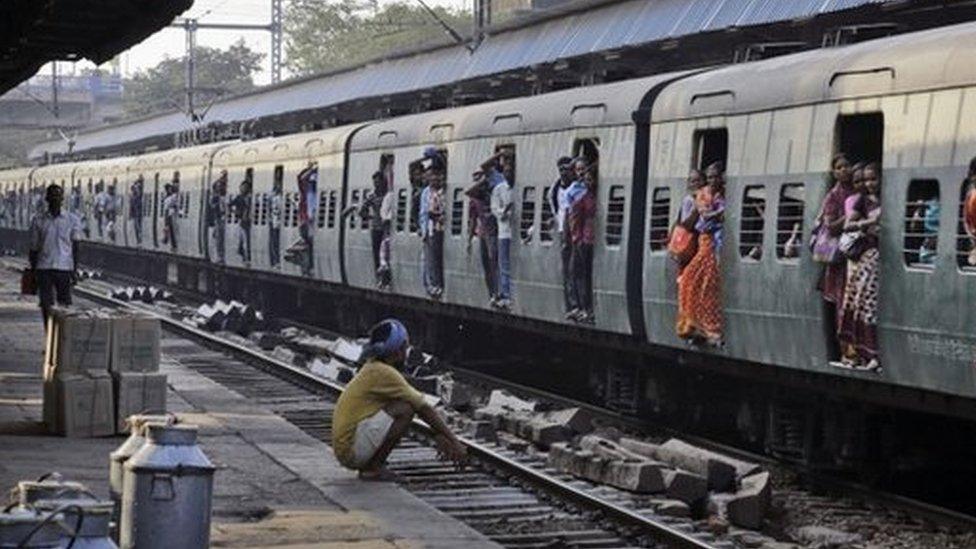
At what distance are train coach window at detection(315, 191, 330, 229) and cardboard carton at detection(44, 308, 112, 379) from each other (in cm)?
1524

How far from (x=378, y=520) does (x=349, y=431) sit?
175 centimetres

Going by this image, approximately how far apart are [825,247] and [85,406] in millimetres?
5781

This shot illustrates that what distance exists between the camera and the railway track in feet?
40.8

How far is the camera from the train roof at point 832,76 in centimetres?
1272

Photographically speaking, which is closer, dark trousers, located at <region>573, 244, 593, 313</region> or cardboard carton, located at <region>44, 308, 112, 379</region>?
cardboard carton, located at <region>44, 308, 112, 379</region>

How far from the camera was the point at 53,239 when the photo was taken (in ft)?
73.7

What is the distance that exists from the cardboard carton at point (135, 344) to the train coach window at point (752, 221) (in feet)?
14.8

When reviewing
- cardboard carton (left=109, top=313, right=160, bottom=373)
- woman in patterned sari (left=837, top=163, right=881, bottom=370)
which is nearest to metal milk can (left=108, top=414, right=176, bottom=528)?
woman in patterned sari (left=837, top=163, right=881, bottom=370)

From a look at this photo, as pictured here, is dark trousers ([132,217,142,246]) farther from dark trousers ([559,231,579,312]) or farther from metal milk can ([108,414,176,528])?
metal milk can ([108,414,176,528])

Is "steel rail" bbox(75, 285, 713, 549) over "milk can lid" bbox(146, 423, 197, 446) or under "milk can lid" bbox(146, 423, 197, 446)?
under

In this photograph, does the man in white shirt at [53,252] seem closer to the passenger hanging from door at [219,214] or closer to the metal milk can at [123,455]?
the metal milk can at [123,455]

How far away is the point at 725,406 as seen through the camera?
60.6 ft

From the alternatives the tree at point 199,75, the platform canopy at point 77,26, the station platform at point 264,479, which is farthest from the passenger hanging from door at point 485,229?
the tree at point 199,75

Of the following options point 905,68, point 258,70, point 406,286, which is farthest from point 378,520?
point 258,70
